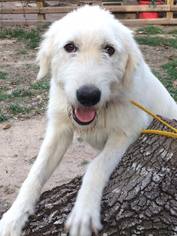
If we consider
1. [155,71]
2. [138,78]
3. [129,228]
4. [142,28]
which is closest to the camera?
[129,228]

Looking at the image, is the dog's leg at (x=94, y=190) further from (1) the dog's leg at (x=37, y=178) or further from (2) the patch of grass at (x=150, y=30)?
(2) the patch of grass at (x=150, y=30)

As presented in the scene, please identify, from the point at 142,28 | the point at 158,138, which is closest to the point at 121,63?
the point at 158,138

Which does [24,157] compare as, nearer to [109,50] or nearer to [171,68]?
[109,50]

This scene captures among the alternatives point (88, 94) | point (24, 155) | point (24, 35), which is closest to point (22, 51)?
point (24, 35)

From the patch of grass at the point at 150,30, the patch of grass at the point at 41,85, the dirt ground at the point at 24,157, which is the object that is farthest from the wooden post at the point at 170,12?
the dirt ground at the point at 24,157

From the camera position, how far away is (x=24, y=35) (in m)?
12.1

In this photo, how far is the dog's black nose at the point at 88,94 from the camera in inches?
121

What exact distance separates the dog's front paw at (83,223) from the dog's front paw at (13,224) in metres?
0.40

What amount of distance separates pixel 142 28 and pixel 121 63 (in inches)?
394

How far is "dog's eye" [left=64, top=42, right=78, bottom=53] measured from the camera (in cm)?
339

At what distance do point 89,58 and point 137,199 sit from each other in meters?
1.04

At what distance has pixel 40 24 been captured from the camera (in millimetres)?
13727

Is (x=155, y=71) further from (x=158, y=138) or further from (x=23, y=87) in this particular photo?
(x=158, y=138)

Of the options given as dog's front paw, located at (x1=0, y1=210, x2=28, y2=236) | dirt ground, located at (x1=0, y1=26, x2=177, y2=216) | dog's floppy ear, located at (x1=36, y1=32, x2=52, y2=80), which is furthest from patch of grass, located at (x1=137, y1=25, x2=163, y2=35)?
dog's front paw, located at (x1=0, y1=210, x2=28, y2=236)
